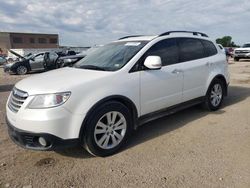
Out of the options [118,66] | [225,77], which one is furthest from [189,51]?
[118,66]

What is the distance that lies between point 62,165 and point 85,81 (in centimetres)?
119

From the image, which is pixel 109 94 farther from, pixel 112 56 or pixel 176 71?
pixel 176 71

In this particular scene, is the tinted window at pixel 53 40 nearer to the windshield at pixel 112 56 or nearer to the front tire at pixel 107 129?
the windshield at pixel 112 56

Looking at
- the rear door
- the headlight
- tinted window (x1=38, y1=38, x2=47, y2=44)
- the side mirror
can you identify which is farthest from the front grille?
tinted window (x1=38, y1=38, x2=47, y2=44)

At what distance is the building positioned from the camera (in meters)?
74.7

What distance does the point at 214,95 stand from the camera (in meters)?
6.07

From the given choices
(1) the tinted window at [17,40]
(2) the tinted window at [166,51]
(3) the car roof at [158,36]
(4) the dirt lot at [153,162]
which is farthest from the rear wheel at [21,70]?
(1) the tinted window at [17,40]

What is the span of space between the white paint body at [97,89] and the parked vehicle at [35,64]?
12957mm

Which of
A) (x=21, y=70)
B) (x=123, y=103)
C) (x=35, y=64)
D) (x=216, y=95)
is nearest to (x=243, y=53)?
(x=35, y=64)

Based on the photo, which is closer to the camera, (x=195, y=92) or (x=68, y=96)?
(x=68, y=96)

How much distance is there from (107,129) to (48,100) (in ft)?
3.19

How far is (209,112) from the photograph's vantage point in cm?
599

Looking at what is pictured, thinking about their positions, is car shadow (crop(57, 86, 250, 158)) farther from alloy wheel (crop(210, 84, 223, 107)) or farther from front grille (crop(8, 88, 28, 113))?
→ front grille (crop(8, 88, 28, 113))

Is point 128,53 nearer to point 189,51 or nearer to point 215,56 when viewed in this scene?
point 189,51
